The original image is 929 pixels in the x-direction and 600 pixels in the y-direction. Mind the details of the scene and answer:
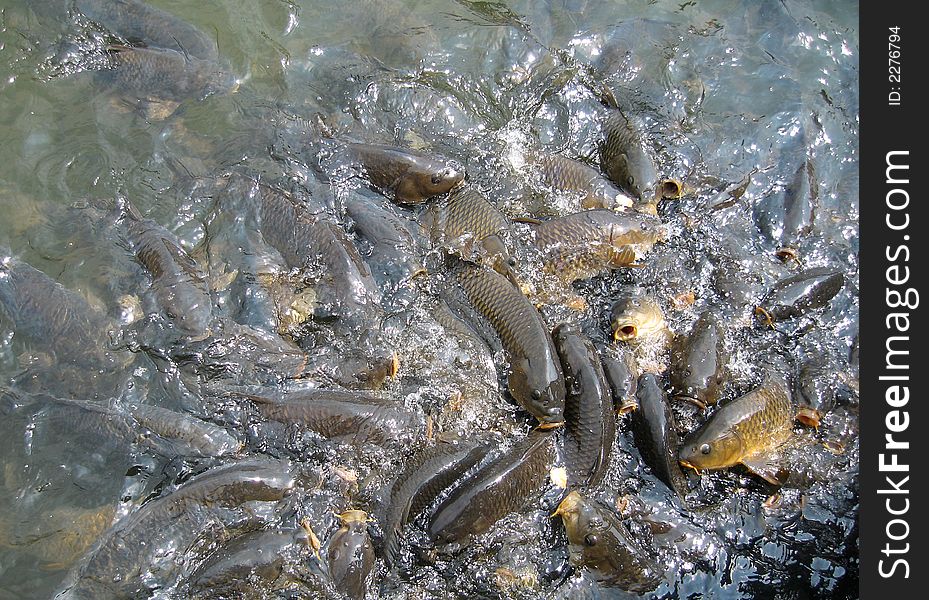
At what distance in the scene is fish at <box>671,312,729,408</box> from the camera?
414 centimetres

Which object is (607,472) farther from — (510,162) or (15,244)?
(15,244)

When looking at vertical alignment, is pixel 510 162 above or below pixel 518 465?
above

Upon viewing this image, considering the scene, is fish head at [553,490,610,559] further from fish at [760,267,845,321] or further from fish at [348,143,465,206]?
fish at [348,143,465,206]

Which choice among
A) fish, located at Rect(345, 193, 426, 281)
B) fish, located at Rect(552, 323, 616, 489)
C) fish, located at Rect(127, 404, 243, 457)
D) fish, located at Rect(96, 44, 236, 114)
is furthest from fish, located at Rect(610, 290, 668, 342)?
fish, located at Rect(96, 44, 236, 114)

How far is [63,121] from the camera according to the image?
5414mm

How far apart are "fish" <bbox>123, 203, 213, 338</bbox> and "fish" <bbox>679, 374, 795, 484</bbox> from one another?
10.1 ft

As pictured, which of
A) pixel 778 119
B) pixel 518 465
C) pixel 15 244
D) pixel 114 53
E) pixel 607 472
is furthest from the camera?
pixel 778 119

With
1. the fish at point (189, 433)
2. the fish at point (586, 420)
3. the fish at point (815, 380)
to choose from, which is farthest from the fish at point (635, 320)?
the fish at point (189, 433)

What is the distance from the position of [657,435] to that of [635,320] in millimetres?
818

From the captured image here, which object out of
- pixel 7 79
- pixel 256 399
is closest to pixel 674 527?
pixel 256 399

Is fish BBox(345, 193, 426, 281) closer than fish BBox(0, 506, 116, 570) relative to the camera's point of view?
No

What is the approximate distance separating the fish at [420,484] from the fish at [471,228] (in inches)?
51.5

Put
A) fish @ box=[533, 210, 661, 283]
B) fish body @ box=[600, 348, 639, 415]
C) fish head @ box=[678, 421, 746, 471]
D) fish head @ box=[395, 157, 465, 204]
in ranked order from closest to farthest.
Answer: fish head @ box=[678, 421, 746, 471]
fish body @ box=[600, 348, 639, 415]
fish @ box=[533, 210, 661, 283]
fish head @ box=[395, 157, 465, 204]

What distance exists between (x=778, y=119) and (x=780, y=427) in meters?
3.09
